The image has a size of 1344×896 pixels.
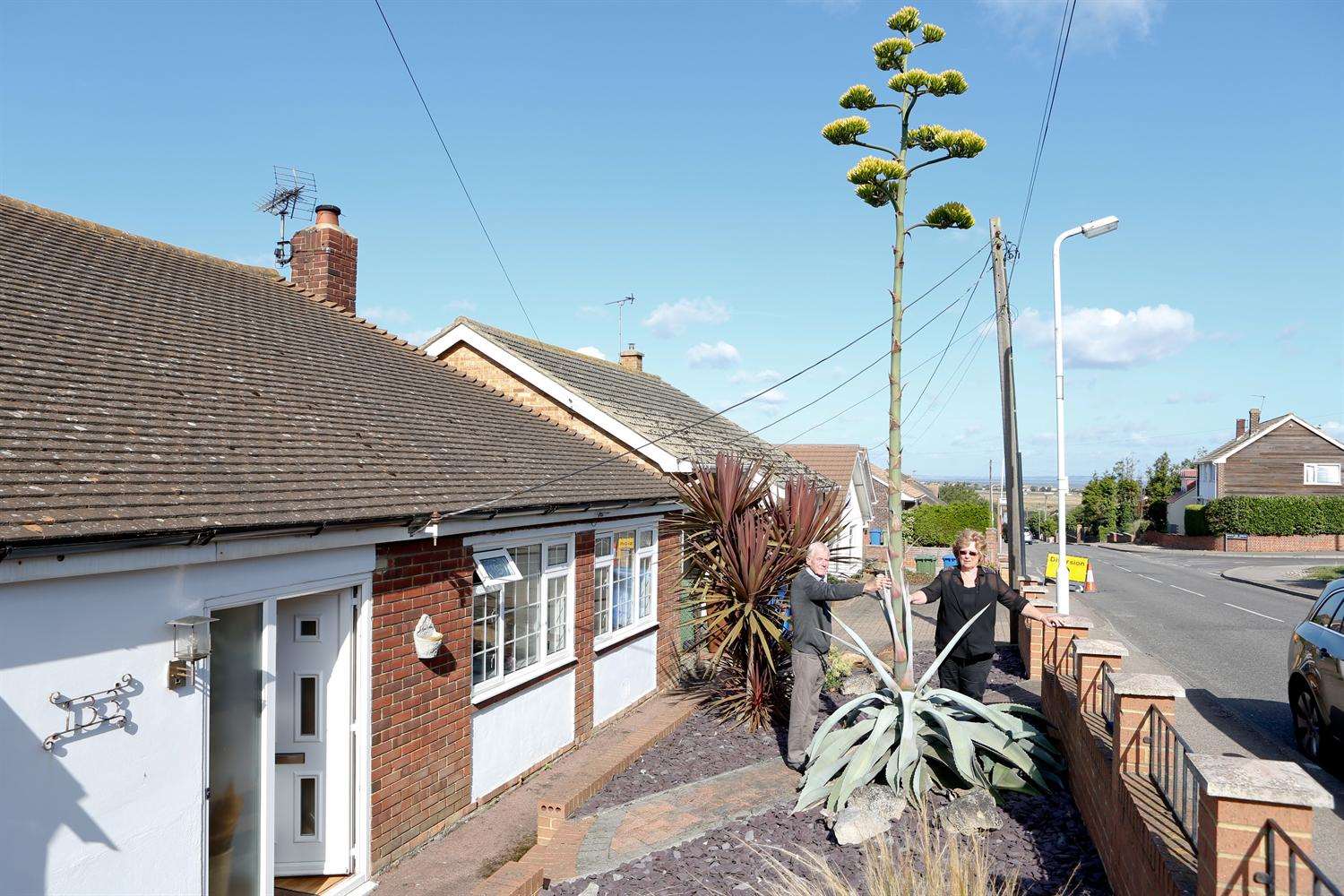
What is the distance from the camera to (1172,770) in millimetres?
4430

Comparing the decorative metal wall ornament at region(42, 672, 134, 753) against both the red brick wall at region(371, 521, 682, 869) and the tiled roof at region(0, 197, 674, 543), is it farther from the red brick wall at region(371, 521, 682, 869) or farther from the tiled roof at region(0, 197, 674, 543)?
the red brick wall at region(371, 521, 682, 869)

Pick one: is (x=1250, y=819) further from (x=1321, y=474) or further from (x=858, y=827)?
(x=1321, y=474)

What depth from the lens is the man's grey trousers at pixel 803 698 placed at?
7.58 m

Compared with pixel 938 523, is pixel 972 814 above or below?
below

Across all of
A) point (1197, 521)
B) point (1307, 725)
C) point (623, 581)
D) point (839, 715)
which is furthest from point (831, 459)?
point (839, 715)

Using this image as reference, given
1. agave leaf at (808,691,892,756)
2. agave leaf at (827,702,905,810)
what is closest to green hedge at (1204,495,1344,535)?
agave leaf at (808,691,892,756)

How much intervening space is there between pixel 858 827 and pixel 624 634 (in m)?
5.85

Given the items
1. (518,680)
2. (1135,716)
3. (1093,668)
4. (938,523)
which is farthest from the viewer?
(938,523)

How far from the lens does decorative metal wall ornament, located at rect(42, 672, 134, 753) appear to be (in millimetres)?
4359

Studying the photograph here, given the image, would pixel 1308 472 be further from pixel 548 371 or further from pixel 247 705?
pixel 247 705

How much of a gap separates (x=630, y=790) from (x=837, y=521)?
13.6 feet

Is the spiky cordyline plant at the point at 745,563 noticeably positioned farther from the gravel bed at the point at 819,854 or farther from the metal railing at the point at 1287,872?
the metal railing at the point at 1287,872

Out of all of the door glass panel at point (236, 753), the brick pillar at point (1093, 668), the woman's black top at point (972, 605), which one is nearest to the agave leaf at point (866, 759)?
the woman's black top at point (972, 605)

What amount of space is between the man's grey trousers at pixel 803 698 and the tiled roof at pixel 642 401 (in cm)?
479
